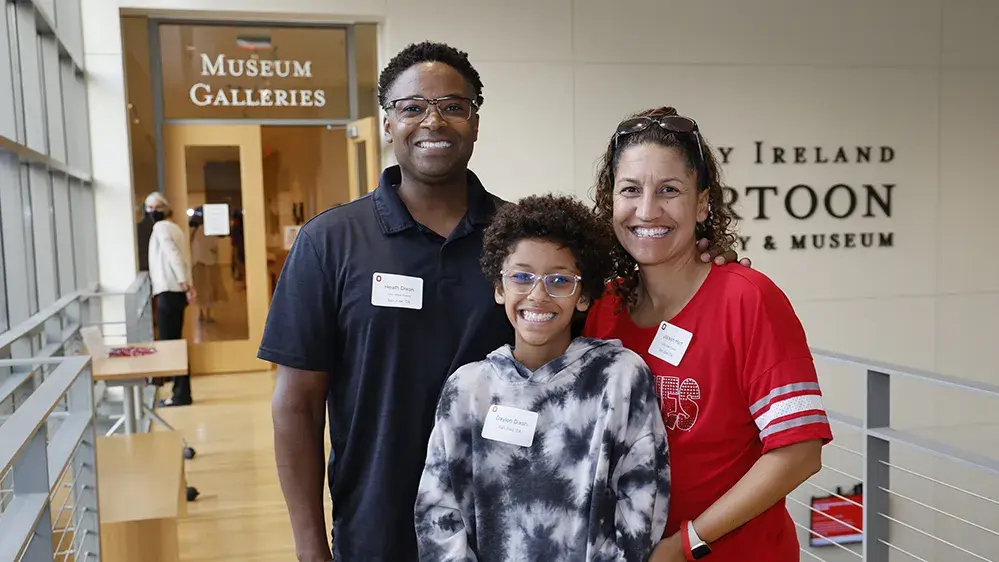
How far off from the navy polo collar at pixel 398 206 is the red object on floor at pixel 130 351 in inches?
140

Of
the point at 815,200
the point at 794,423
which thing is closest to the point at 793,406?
the point at 794,423

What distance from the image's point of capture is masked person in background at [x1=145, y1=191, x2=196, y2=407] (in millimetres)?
6250

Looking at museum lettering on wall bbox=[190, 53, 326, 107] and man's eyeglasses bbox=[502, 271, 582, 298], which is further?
museum lettering on wall bbox=[190, 53, 326, 107]

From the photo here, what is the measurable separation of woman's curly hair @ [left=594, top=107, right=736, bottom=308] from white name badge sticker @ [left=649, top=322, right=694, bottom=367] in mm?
150

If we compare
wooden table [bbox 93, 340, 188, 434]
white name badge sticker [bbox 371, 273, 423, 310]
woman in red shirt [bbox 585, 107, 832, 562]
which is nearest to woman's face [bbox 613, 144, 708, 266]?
woman in red shirt [bbox 585, 107, 832, 562]

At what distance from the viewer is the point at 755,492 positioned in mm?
1422

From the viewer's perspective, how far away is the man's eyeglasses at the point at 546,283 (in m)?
1.50

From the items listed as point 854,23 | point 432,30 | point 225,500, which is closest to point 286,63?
point 432,30

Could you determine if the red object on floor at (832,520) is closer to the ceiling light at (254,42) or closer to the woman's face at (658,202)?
the ceiling light at (254,42)

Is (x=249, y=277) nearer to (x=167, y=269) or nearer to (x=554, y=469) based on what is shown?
(x=167, y=269)

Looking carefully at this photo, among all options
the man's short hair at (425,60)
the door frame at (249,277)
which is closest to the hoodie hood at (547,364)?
the man's short hair at (425,60)

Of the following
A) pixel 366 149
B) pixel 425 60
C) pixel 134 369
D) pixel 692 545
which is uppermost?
pixel 366 149

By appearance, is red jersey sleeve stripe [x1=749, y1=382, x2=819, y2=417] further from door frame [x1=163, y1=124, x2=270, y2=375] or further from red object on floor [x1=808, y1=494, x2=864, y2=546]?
door frame [x1=163, y1=124, x2=270, y2=375]

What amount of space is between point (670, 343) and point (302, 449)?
73 centimetres
